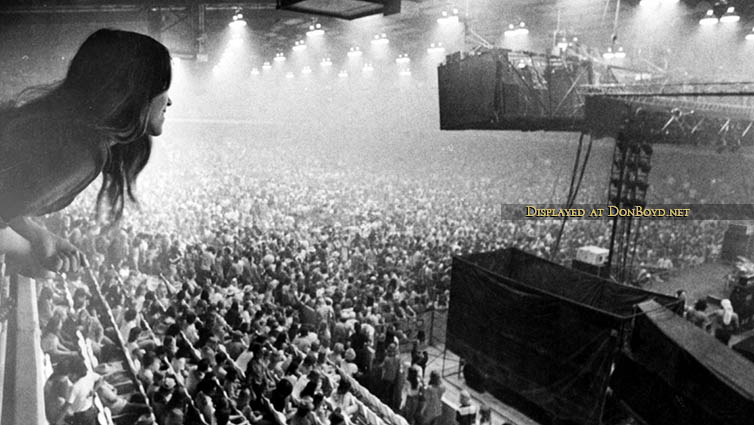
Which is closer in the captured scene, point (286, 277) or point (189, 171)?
point (286, 277)

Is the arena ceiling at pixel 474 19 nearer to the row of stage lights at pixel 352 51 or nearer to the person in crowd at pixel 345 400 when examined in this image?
the row of stage lights at pixel 352 51

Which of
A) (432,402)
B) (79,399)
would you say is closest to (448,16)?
→ (432,402)

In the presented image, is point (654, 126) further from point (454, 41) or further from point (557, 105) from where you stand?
point (454, 41)

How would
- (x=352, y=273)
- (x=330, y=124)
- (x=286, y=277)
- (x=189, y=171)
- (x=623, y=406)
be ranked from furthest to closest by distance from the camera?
(x=330, y=124) < (x=189, y=171) < (x=352, y=273) < (x=286, y=277) < (x=623, y=406)

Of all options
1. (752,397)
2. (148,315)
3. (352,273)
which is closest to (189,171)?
(352,273)

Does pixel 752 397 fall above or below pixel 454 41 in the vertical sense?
below

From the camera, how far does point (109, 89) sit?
45.8 inches

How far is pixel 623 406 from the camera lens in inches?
254

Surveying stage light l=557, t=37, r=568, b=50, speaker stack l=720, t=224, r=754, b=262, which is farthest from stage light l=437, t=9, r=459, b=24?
speaker stack l=720, t=224, r=754, b=262

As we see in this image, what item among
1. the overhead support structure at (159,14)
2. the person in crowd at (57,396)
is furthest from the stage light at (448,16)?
the person in crowd at (57,396)

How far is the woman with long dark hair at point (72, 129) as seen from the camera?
3.57 ft

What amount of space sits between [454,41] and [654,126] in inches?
609

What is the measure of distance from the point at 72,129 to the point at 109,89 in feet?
0.38

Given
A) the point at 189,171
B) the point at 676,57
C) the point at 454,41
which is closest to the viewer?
the point at 676,57
